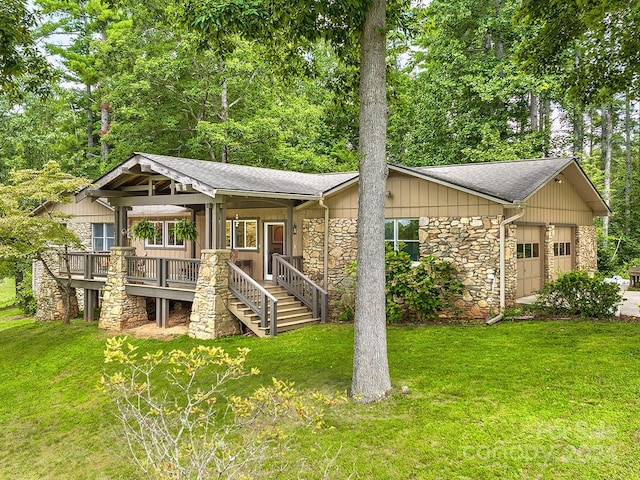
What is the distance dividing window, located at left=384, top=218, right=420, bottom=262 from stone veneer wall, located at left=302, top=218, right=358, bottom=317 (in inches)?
40.4

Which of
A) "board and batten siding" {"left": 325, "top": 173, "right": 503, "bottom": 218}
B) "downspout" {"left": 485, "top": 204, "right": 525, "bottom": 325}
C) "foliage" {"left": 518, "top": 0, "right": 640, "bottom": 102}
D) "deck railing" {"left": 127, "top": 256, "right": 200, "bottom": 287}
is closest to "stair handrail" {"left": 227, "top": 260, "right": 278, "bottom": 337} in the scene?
"deck railing" {"left": 127, "top": 256, "right": 200, "bottom": 287}

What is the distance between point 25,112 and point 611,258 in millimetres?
29351

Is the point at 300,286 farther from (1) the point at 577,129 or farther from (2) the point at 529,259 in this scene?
(1) the point at 577,129

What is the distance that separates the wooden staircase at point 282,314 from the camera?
1125cm

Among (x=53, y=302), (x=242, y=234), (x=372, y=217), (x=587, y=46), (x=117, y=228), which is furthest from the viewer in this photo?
(x=53, y=302)

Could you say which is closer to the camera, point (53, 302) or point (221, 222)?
point (221, 222)

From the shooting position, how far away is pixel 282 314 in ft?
39.1

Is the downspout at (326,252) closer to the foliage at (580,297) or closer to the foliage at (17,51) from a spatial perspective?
the foliage at (580,297)

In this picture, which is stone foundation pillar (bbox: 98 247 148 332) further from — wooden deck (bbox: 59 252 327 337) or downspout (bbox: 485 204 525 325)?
downspout (bbox: 485 204 525 325)

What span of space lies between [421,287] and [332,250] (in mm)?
3185

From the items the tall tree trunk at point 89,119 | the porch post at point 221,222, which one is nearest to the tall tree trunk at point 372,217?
the porch post at point 221,222

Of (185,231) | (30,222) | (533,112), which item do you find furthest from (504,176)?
(30,222)

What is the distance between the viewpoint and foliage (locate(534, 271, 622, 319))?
1032 centimetres

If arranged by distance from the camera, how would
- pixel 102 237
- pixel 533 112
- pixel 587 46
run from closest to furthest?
pixel 587 46
pixel 102 237
pixel 533 112
